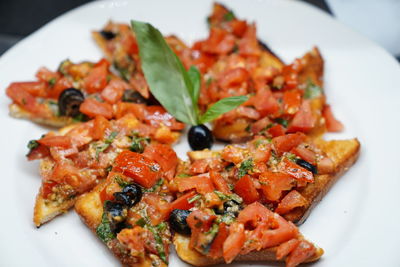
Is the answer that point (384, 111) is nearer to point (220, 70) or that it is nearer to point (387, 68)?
point (387, 68)

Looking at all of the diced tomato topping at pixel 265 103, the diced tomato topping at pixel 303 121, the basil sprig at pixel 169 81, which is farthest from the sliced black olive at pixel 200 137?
the diced tomato topping at pixel 303 121

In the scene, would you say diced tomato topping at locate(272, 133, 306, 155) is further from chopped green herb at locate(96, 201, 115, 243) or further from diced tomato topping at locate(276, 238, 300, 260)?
chopped green herb at locate(96, 201, 115, 243)

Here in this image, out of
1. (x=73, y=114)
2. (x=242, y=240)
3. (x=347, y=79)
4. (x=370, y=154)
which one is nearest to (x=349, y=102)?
(x=347, y=79)

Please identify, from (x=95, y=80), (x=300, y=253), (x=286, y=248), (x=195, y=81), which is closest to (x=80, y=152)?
(x=95, y=80)

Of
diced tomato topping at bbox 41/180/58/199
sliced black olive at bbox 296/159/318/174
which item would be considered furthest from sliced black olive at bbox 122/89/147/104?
sliced black olive at bbox 296/159/318/174

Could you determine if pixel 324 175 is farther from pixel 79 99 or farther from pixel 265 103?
pixel 79 99

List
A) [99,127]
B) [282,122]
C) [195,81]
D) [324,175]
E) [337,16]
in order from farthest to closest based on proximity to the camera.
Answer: [337,16] < [195,81] < [282,122] < [99,127] < [324,175]
